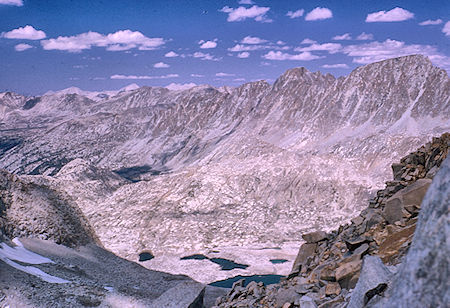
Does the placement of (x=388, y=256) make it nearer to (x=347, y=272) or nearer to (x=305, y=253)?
(x=347, y=272)

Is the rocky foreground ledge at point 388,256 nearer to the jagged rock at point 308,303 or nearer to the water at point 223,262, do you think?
the jagged rock at point 308,303

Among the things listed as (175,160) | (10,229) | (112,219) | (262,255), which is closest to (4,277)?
(10,229)

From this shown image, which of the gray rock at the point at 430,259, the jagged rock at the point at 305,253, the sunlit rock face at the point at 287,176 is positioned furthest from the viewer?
the sunlit rock face at the point at 287,176

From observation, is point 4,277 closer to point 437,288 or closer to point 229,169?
point 437,288

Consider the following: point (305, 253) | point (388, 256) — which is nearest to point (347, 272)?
point (388, 256)

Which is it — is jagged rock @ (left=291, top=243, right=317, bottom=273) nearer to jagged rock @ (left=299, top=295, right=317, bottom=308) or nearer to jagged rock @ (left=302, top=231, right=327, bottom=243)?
jagged rock @ (left=302, top=231, right=327, bottom=243)

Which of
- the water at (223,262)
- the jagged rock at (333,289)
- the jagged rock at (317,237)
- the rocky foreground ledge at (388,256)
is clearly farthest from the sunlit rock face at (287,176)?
the jagged rock at (333,289)

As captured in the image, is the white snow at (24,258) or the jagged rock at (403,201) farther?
the white snow at (24,258)

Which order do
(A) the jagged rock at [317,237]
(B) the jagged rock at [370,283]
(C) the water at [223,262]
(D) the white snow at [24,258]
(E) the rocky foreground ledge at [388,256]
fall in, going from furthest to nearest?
1. (C) the water at [223,262]
2. (D) the white snow at [24,258]
3. (A) the jagged rock at [317,237]
4. (B) the jagged rock at [370,283]
5. (E) the rocky foreground ledge at [388,256]

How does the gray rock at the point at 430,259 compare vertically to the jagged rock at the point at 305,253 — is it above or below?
above
